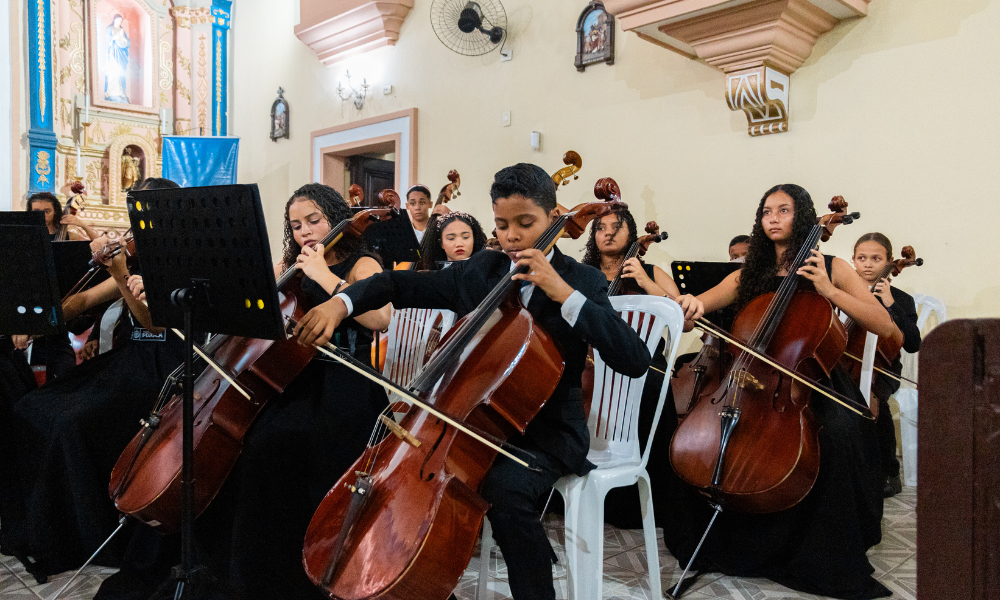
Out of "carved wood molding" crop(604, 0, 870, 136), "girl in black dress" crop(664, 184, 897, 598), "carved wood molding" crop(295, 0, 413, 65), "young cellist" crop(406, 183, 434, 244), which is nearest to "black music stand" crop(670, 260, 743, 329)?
"girl in black dress" crop(664, 184, 897, 598)

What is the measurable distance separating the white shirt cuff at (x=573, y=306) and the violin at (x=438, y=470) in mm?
62

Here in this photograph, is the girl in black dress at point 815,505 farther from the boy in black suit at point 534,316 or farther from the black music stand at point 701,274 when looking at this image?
the boy in black suit at point 534,316

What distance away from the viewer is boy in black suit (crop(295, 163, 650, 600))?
4.99 ft

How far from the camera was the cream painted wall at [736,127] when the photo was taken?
3.32m

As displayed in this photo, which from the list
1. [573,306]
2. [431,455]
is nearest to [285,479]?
[431,455]

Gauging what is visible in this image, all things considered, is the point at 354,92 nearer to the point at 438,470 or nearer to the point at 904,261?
the point at 904,261

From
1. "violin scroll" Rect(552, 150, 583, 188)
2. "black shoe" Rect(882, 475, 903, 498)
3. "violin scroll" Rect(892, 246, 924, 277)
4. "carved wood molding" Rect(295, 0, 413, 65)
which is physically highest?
"carved wood molding" Rect(295, 0, 413, 65)

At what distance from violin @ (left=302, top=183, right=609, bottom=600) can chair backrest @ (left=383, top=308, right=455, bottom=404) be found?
3.17ft

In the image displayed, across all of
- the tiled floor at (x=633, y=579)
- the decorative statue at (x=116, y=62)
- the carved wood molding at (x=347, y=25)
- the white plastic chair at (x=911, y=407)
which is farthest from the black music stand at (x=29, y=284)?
the decorative statue at (x=116, y=62)

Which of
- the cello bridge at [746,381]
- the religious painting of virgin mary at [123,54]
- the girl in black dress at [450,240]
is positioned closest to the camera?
the cello bridge at [746,381]

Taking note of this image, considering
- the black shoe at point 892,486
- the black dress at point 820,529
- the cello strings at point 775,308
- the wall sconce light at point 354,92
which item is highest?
the wall sconce light at point 354,92

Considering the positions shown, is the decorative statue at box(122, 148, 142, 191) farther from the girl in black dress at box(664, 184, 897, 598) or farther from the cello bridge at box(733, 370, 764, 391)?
the cello bridge at box(733, 370, 764, 391)

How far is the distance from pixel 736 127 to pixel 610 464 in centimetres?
272

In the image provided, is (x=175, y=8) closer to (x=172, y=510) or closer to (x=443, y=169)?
(x=443, y=169)
